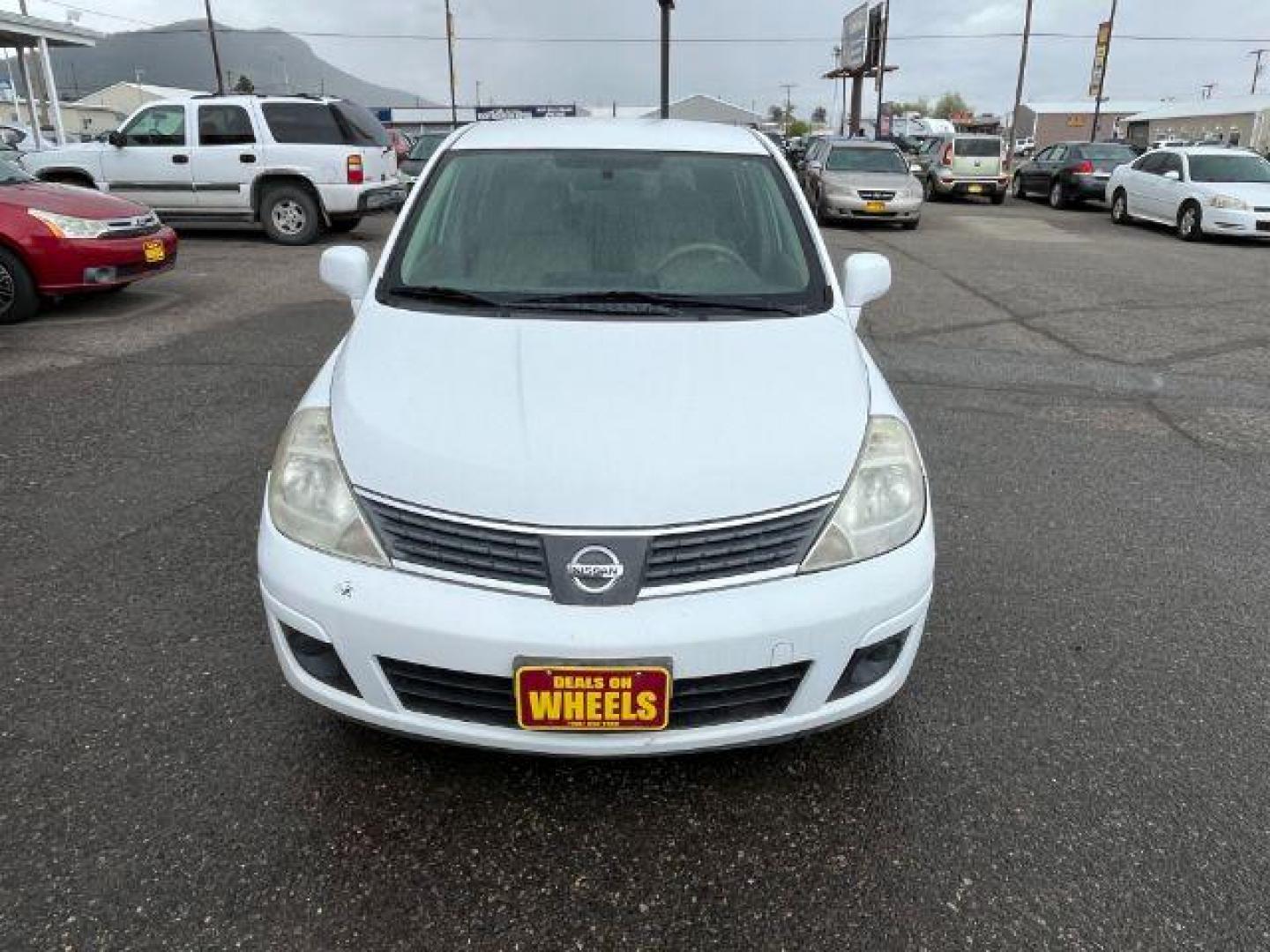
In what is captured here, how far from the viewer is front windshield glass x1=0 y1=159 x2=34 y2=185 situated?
766 centimetres

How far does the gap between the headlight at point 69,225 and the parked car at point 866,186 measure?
1187cm

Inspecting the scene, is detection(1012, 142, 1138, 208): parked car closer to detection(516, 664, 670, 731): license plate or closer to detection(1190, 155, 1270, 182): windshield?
detection(1190, 155, 1270, 182): windshield

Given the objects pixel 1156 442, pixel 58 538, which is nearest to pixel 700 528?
pixel 58 538

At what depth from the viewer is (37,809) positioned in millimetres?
2217

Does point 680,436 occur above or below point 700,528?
above

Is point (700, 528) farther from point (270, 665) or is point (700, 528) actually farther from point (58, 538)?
point (58, 538)

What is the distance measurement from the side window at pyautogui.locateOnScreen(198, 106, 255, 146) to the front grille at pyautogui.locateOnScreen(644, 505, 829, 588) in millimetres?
12047

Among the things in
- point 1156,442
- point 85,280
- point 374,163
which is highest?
point 374,163

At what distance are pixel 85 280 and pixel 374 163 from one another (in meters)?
5.96

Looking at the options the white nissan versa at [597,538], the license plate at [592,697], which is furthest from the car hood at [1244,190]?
the license plate at [592,697]

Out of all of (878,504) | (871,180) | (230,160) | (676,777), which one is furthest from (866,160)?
(676,777)

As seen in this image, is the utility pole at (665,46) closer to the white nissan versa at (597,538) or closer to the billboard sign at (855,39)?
the white nissan versa at (597,538)

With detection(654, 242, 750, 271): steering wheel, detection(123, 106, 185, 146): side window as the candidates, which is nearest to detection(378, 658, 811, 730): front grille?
detection(654, 242, 750, 271): steering wheel

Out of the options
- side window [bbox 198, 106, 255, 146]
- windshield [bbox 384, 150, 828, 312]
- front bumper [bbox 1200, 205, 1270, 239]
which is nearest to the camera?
windshield [bbox 384, 150, 828, 312]
